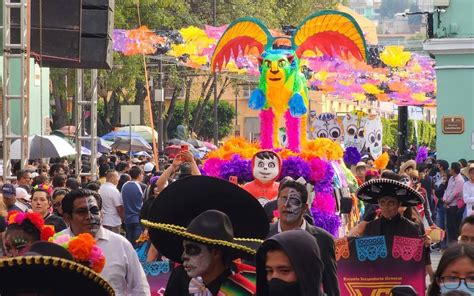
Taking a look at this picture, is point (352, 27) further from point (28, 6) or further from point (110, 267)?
point (110, 267)

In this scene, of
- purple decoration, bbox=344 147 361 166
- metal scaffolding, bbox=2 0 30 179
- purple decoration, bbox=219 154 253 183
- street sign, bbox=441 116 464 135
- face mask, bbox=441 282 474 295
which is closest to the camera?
face mask, bbox=441 282 474 295

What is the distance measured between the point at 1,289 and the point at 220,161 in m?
12.9

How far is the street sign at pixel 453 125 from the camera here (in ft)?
100

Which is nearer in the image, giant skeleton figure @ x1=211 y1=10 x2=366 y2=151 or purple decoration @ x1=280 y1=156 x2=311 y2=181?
purple decoration @ x1=280 y1=156 x2=311 y2=181

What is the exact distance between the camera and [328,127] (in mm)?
33938

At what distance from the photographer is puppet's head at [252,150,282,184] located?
54.9ft

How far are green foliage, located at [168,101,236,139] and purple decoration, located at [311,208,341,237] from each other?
5234cm

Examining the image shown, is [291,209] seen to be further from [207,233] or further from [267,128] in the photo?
[267,128]

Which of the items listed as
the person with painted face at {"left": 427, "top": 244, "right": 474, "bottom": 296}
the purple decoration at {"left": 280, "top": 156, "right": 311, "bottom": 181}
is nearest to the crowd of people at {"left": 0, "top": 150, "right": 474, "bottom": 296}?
the person with painted face at {"left": 427, "top": 244, "right": 474, "bottom": 296}

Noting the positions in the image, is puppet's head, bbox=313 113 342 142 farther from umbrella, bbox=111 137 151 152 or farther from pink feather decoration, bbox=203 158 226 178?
pink feather decoration, bbox=203 158 226 178

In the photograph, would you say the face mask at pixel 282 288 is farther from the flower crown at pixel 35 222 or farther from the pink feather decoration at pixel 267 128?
the pink feather decoration at pixel 267 128

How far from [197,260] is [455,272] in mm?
1378

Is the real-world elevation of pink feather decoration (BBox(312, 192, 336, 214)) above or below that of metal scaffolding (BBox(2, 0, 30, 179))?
below

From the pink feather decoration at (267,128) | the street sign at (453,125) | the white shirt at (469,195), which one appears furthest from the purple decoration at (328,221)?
the street sign at (453,125)
